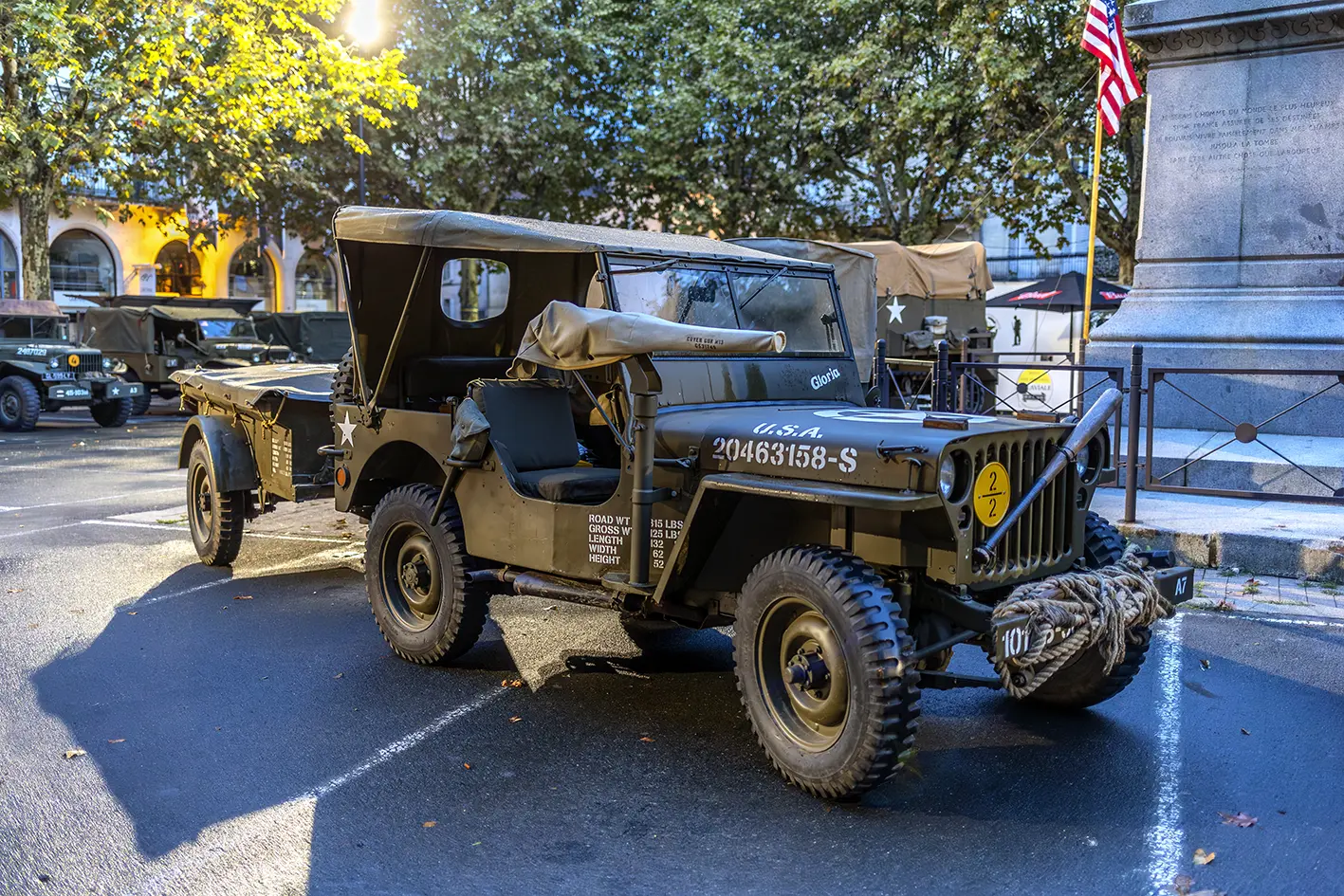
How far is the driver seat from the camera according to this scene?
5.46 m

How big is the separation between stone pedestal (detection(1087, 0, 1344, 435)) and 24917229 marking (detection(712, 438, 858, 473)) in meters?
8.22

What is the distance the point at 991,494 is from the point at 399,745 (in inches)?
102

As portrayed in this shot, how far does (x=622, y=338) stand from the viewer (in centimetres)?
479

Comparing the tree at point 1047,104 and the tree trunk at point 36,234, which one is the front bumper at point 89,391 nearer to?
the tree trunk at point 36,234

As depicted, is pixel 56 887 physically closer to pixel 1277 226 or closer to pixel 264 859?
pixel 264 859

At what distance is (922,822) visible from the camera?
416 centimetres

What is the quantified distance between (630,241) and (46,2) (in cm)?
1789

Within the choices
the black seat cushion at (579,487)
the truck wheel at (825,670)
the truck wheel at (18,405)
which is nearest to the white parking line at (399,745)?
the black seat cushion at (579,487)

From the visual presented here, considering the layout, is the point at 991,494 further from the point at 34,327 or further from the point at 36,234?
the point at 36,234

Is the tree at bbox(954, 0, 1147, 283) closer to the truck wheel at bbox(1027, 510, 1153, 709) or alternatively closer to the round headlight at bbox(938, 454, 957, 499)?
the truck wheel at bbox(1027, 510, 1153, 709)

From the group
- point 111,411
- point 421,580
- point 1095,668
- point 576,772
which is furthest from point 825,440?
point 111,411

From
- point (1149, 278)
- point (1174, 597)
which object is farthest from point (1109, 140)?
point (1174, 597)

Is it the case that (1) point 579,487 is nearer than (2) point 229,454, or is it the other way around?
(1) point 579,487

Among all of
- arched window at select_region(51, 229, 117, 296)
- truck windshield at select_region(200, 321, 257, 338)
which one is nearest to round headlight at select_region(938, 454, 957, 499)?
truck windshield at select_region(200, 321, 257, 338)
